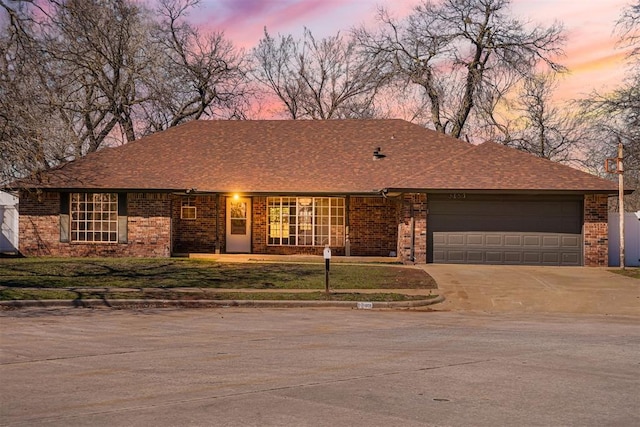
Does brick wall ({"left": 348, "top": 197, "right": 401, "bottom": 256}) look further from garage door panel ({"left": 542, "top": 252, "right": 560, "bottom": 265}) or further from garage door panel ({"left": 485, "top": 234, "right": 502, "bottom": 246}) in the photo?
garage door panel ({"left": 542, "top": 252, "right": 560, "bottom": 265})

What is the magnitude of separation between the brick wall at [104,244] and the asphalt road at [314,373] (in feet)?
46.3

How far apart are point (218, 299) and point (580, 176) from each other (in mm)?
16058

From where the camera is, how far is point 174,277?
20.5 m

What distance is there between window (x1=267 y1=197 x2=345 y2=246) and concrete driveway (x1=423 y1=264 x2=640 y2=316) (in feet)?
19.4

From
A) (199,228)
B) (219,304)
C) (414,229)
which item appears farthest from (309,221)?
(219,304)

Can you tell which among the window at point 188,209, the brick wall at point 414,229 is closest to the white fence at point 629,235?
the brick wall at point 414,229

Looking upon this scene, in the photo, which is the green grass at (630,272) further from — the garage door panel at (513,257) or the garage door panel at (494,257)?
the garage door panel at (494,257)

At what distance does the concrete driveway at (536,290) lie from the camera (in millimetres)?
16531

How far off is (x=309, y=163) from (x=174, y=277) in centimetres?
1142

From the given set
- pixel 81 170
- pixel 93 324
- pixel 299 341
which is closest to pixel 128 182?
pixel 81 170

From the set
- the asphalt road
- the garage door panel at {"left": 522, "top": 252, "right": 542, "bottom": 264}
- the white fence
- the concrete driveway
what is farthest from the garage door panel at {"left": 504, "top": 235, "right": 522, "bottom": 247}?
the asphalt road

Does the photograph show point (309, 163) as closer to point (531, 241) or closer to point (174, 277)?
point (531, 241)

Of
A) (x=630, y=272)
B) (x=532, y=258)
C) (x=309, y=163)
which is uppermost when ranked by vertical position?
(x=309, y=163)

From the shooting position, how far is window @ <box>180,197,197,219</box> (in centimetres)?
2944
